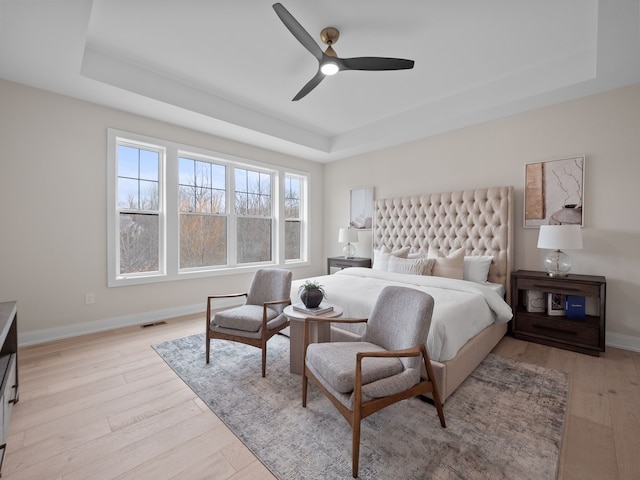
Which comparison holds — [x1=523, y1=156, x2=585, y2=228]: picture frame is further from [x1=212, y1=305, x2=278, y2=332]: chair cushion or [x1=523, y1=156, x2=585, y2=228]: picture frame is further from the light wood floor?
[x1=212, y1=305, x2=278, y2=332]: chair cushion

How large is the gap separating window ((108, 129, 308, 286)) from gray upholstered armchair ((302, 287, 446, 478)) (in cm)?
302

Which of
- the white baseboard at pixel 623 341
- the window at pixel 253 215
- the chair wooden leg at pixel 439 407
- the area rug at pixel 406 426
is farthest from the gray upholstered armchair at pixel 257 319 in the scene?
the white baseboard at pixel 623 341

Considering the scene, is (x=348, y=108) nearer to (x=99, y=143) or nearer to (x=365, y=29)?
(x=365, y=29)

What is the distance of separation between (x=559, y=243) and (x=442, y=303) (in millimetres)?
1565

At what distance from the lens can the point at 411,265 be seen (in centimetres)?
380

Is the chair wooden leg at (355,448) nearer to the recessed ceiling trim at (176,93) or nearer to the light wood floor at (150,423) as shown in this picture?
the light wood floor at (150,423)

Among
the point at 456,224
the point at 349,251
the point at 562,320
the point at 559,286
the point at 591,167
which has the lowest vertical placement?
the point at 562,320

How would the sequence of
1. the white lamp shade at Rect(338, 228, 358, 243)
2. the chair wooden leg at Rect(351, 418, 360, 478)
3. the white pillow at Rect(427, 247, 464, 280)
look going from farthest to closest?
the white lamp shade at Rect(338, 228, 358, 243) < the white pillow at Rect(427, 247, 464, 280) < the chair wooden leg at Rect(351, 418, 360, 478)

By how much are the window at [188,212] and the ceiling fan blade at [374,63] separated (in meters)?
2.79

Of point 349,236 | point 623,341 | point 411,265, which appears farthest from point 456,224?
point 623,341

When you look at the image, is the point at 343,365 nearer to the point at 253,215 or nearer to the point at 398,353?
the point at 398,353

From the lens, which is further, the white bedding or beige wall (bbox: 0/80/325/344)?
beige wall (bbox: 0/80/325/344)

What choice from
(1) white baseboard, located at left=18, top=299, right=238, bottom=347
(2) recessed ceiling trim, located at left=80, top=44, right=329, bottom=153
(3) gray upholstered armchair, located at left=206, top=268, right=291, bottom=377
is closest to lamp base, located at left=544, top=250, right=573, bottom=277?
(3) gray upholstered armchair, located at left=206, top=268, right=291, bottom=377

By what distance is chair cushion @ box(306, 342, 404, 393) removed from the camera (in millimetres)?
1616
